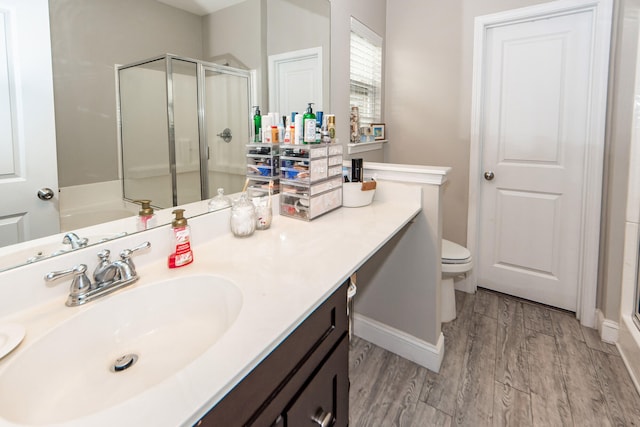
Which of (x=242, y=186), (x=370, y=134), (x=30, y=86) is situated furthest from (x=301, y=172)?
(x=370, y=134)

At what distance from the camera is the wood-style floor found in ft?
5.14

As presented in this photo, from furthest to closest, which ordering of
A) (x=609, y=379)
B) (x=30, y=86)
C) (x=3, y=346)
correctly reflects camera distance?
(x=609, y=379), (x=30, y=86), (x=3, y=346)

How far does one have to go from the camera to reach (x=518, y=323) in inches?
91.4

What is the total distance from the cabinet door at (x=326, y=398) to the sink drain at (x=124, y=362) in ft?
1.16

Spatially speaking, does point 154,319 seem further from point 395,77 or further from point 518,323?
point 395,77

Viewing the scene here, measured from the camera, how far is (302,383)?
2.67 feet

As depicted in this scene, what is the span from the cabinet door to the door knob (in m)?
0.77

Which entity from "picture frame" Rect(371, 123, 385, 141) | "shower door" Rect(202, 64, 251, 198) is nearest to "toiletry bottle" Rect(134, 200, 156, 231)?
"shower door" Rect(202, 64, 251, 198)

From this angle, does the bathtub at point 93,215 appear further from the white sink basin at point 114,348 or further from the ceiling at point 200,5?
the ceiling at point 200,5

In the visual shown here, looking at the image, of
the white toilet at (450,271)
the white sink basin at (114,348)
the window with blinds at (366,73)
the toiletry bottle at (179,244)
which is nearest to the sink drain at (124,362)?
the white sink basin at (114,348)

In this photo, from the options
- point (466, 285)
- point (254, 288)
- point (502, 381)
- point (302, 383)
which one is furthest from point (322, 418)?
point (466, 285)

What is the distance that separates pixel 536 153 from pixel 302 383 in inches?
94.5

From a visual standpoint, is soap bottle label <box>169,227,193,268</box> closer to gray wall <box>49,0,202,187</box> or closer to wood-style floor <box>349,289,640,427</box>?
gray wall <box>49,0,202,187</box>

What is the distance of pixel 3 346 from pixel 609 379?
2403 millimetres
